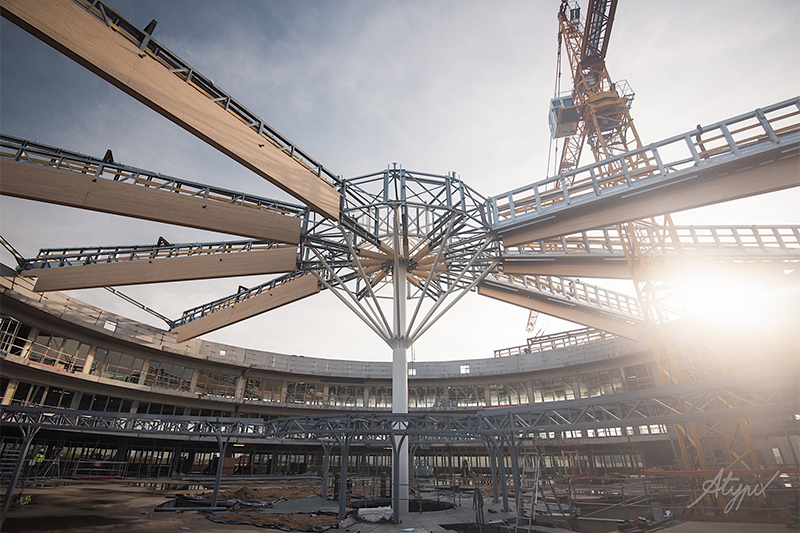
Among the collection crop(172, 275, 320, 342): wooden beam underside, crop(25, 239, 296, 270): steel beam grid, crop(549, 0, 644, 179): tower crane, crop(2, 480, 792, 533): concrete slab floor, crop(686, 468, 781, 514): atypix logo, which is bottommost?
crop(2, 480, 792, 533): concrete slab floor

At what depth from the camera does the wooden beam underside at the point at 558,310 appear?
29922 mm

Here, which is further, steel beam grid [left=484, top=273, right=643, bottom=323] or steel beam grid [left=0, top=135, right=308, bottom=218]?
steel beam grid [left=484, top=273, right=643, bottom=323]

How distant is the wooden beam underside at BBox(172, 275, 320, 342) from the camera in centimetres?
2630

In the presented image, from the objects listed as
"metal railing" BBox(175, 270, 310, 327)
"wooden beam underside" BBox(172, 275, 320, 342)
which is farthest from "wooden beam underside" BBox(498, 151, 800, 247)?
"metal railing" BBox(175, 270, 310, 327)

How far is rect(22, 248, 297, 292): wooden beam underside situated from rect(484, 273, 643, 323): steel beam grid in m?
15.7

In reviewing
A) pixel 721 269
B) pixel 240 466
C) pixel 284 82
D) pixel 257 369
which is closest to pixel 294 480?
pixel 240 466

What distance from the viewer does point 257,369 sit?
4353 centimetres

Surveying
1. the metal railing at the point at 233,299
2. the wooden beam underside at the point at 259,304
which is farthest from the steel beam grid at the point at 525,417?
the metal railing at the point at 233,299

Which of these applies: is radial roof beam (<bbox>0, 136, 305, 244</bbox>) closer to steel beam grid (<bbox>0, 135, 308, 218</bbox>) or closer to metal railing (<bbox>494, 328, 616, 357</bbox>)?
steel beam grid (<bbox>0, 135, 308, 218</bbox>)

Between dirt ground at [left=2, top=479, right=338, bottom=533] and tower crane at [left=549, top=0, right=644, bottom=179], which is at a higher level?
tower crane at [left=549, top=0, right=644, bottom=179]

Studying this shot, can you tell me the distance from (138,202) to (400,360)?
14612 mm

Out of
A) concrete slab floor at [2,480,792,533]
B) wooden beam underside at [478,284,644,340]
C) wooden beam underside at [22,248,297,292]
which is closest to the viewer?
concrete slab floor at [2,480,792,533]

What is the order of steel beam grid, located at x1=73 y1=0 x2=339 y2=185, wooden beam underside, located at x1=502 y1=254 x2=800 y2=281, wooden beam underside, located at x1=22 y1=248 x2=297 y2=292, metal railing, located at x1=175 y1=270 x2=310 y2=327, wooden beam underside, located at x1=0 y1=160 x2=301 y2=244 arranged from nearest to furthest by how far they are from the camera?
1. steel beam grid, located at x1=73 y1=0 x2=339 y2=185
2. wooden beam underside, located at x1=0 y1=160 x2=301 y2=244
3. wooden beam underside, located at x1=22 y1=248 x2=297 y2=292
4. wooden beam underside, located at x1=502 y1=254 x2=800 y2=281
5. metal railing, located at x1=175 y1=270 x2=310 y2=327

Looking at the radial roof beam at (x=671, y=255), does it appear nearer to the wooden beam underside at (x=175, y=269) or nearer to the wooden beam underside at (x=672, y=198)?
the wooden beam underside at (x=672, y=198)
